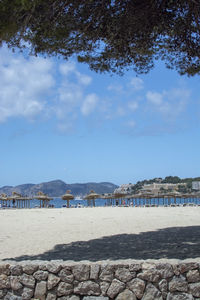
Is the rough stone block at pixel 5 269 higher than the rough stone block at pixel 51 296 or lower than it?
higher

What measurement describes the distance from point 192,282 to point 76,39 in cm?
703

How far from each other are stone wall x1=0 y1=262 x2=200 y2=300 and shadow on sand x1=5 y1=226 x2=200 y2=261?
9.58 ft

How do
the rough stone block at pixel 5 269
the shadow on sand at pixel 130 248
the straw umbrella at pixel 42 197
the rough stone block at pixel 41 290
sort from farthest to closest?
the straw umbrella at pixel 42 197 < the shadow on sand at pixel 130 248 < the rough stone block at pixel 5 269 < the rough stone block at pixel 41 290

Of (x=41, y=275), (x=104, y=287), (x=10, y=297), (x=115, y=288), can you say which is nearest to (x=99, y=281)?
(x=104, y=287)

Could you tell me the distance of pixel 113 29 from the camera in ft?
29.1

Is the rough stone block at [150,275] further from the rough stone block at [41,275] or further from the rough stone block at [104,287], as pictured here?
the rough stone block at [41,275]

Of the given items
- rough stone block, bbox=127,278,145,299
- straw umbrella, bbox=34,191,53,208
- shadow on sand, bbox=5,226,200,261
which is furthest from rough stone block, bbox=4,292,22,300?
straw umbrella, bbox=34,191,53,208

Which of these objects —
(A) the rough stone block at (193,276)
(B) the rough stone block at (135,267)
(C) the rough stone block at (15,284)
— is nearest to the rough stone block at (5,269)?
(C) the rough stone block at (15,284)

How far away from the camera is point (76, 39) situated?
912 centimetres

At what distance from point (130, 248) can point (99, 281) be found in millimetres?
4592

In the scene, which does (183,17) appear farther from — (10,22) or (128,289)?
(128,289)

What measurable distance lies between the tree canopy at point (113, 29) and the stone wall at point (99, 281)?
5.35 metres

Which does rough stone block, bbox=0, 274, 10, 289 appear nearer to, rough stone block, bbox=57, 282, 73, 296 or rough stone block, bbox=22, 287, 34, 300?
rough stone block, bbox=22, 287, 34, 300

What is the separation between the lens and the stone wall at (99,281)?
14.2 ft
